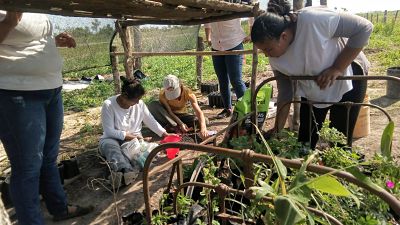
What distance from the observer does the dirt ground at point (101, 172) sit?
9.21 ft

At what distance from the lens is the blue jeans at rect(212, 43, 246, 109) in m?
4.49

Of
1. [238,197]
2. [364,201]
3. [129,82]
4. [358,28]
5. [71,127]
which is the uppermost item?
[358,28]

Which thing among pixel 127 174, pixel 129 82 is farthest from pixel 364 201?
pixel 129 82

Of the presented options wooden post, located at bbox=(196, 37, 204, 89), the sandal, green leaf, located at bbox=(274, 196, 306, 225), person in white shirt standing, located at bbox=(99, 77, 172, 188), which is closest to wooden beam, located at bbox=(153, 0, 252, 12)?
person in white shirt standing, located at bbox=(99, 77, 172, 188)

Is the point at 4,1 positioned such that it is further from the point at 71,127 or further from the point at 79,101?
the point at 79,101

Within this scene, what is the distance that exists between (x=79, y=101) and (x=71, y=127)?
5.58 feet

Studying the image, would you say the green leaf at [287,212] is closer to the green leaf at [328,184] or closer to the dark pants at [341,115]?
the green leaf at [328,184]

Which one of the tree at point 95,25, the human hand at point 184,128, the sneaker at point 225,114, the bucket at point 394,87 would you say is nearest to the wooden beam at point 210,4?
the human hand at point 184,128

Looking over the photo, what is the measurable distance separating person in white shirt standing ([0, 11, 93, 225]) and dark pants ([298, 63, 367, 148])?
1.73m

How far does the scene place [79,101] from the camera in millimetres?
6988

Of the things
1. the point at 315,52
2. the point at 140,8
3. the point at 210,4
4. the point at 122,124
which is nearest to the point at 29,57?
the point at 140,8

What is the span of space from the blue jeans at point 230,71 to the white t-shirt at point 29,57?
8.72 ft

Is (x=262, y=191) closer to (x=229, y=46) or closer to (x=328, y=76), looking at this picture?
(x=328, y=76)

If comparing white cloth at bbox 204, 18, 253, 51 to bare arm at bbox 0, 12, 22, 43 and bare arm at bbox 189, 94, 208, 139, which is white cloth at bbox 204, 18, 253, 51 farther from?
bare arm at bbox 0, 12, 22, 43
